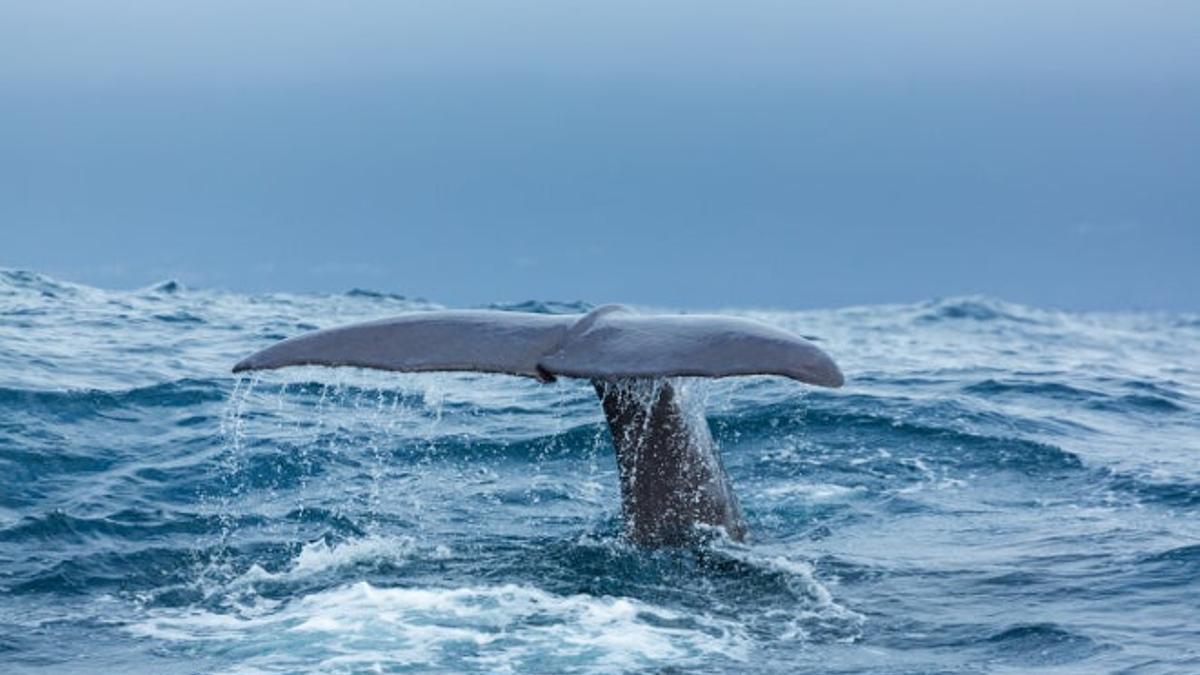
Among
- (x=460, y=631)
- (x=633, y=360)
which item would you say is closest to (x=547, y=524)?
(x=460, y=631)

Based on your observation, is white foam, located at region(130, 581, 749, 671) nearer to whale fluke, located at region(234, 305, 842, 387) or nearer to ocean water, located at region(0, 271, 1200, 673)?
ocean water, located at region(0, 271, 1200, 673)

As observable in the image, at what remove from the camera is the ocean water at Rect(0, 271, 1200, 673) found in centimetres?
884

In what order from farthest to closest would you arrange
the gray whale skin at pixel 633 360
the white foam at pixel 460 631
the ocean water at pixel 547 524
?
the ocean water at pixel 547 524 → the white foam at pixel 460 631 → the gray whale skin at pixel 633 360

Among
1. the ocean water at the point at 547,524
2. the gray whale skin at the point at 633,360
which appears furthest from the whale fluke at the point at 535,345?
the ocean water at the point at 547,524

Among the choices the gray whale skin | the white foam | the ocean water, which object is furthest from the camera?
the ocean water

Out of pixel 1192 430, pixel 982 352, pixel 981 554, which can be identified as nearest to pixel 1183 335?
pixel 982 352

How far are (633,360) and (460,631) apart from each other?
5.34ft

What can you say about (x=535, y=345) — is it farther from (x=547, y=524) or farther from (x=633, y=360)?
(x=547, y=524)

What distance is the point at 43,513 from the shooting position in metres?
12.2

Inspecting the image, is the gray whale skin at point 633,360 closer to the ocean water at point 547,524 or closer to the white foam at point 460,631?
the ocean water at point 547,524

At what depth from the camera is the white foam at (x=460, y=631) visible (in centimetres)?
838

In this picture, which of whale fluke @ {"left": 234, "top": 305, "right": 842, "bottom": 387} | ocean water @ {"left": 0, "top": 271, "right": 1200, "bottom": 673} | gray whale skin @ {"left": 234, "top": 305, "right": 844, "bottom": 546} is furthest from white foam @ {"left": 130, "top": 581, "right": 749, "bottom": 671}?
whale fluke @ {"left": 234, "top": 305, "right": 842, "bottom": 387}

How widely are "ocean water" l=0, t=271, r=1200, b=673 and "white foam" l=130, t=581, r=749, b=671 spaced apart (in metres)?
0.02

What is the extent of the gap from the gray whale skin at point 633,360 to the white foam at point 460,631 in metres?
0.87
